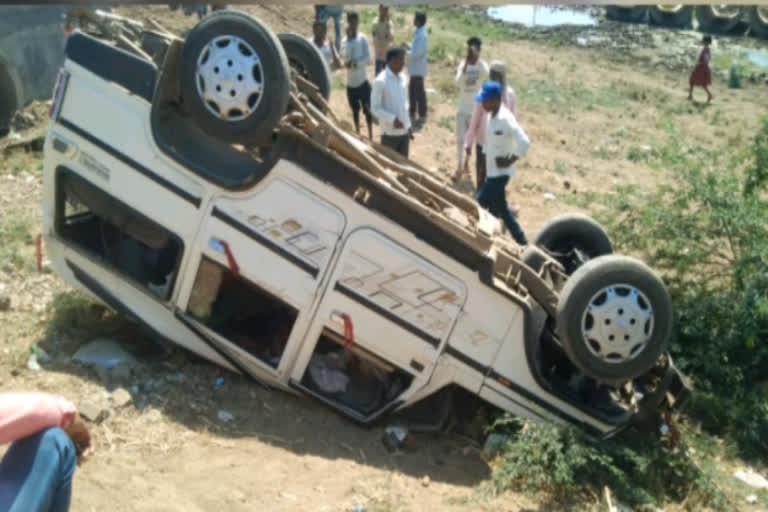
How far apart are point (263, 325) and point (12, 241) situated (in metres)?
3.31

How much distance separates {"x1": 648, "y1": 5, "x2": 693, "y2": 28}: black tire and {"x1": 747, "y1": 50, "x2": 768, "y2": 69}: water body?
15.9ft

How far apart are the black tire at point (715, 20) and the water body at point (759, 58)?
8.99ft

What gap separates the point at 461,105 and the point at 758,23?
20.2m

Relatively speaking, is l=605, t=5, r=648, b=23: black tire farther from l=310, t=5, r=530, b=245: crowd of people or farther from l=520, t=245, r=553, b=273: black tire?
l=520, t=245, r=553, b=273: black tire

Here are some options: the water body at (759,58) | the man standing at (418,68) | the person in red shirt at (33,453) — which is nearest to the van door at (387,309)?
the person in red shirt at (33,453)

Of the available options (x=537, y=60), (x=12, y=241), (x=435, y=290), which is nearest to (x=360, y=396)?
(x=435, y=290)

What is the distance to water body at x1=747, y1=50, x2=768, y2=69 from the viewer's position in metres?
23.9

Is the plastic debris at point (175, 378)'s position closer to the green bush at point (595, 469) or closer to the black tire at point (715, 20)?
the green bush at point (595, 469)

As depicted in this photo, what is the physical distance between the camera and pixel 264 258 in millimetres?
5152

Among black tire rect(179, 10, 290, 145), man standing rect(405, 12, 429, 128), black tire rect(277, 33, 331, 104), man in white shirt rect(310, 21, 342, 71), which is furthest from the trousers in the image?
man standing rect(405, 12, 429, 128)

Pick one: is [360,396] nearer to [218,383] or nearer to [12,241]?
[218,383]

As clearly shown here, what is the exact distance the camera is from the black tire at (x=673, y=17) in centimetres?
3003

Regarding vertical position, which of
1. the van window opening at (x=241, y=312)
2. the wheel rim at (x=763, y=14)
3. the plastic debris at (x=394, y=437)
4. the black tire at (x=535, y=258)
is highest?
the wheel rim at (x=763, y=14)

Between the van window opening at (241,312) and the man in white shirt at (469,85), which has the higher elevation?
the man in white shirt at (469,85)
